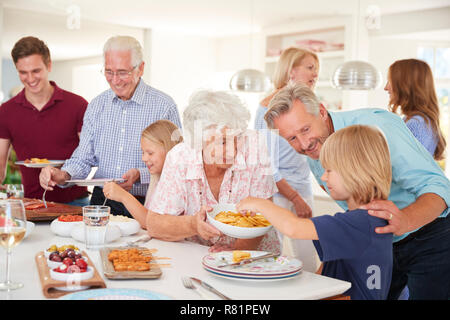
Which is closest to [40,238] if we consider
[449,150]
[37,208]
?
[37,208]

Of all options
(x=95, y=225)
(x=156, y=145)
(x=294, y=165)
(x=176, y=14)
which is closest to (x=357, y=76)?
(x=294, y=165)

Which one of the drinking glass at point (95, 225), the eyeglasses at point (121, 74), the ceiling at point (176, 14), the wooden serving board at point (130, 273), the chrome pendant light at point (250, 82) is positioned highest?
the ceiling at point (176, 14)

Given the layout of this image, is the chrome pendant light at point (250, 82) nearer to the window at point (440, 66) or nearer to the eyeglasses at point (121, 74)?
the eyeglasses at point (121, 74)

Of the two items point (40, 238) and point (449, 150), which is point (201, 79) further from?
point (40, 238)

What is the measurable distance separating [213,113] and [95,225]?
1.85 feet

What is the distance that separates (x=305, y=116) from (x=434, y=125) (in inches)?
58.5

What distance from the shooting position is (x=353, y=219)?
1484mm

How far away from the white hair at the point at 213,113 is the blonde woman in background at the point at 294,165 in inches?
35.2

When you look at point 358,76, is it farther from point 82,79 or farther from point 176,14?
point 82,79

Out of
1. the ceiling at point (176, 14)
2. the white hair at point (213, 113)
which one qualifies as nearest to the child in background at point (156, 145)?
the white hair at point (213, 113)

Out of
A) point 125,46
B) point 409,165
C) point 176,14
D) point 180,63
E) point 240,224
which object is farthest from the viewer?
point 180,63

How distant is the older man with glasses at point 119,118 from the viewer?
264cm

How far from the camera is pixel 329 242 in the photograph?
4.79 feet

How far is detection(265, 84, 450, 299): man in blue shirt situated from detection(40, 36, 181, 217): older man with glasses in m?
0.98
